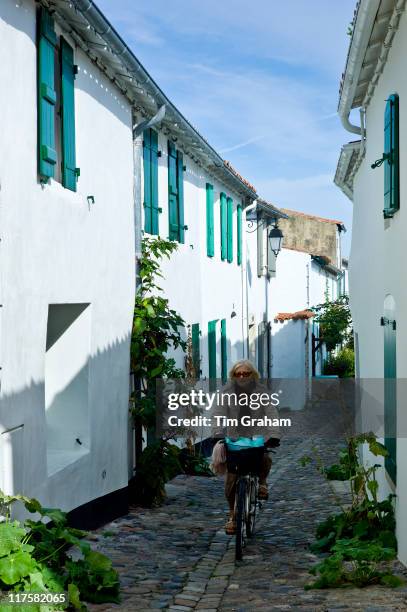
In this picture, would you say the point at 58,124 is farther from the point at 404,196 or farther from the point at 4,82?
the point at 404,196

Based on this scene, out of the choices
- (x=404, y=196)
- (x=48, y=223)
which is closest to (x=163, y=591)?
(x=48, y=223)

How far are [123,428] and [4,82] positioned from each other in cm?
454

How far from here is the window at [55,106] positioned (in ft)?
22.0

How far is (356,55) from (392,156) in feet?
4.09

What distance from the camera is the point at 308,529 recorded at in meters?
8.62

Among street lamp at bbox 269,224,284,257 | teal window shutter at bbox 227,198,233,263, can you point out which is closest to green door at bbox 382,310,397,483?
teal window shutter at bbox 227,198,233,263

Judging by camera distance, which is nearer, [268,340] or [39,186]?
[39,186]

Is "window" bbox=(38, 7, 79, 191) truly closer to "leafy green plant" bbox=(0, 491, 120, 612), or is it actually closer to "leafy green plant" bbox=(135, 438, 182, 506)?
"leafy green plant" bbox=(0, 491, 120, 612)

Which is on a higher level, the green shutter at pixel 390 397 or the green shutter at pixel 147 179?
the green shutter at pixel 147 179

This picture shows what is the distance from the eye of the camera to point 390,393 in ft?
25.0

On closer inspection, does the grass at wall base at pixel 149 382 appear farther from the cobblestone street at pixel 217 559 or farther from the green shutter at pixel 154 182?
the green shutter at pixel 154 182

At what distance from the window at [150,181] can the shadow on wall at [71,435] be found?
2.10 meters

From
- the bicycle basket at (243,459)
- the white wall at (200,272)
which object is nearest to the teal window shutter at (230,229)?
the white wall at (200,272)

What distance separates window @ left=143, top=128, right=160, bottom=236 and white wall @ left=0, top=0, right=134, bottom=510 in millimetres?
1060
